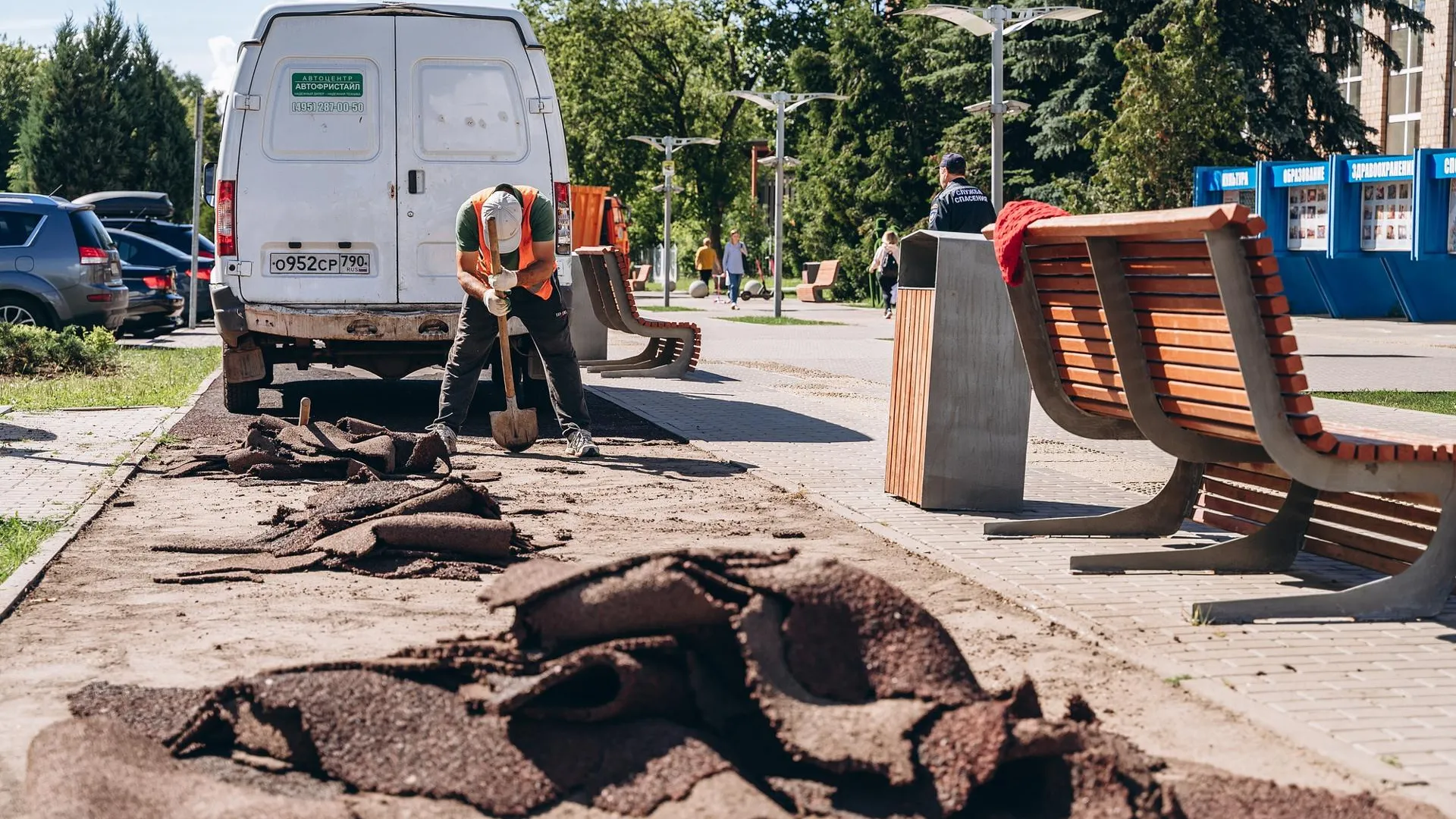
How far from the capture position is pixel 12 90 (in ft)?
296

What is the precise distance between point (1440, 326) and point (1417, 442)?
86.1ft

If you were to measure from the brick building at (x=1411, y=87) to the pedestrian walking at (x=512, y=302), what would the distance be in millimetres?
38608

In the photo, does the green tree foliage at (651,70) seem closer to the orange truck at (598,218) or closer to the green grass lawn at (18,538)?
the orange truck at (598,218)

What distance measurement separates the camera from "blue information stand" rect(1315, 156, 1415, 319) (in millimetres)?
30891

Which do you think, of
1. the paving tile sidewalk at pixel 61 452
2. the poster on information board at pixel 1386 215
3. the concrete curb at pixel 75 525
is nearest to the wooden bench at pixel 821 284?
the poster on information board at pixel 1386 215

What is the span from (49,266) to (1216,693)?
18.7 m

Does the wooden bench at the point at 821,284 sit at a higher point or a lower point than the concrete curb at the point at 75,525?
lower

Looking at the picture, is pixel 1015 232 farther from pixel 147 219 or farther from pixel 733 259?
pixel 733 259

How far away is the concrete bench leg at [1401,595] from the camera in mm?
5711

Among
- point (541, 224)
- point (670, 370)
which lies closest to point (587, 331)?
point (670, 370)

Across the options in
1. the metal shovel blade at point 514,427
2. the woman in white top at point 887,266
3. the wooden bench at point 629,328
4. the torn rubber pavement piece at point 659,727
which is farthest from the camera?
the woman in white top at point 887,266

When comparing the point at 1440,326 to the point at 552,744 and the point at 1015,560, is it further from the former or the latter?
the point at 552,744

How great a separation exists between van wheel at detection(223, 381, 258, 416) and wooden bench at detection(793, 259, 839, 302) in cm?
3778

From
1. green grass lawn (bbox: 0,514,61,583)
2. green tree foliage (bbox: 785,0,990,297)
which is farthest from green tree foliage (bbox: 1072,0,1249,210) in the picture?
green grass lawn (bbox: 0,514,61,583)
